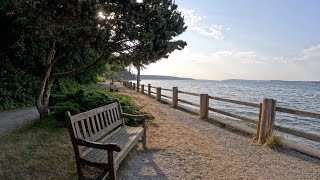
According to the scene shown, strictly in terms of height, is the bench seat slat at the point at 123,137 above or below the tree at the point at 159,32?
below

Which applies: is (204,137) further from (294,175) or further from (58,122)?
(58,122)

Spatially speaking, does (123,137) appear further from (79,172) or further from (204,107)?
(204,107)

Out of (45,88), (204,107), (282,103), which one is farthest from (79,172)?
(282,103)

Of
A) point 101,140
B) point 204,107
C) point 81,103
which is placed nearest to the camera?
point 101,140

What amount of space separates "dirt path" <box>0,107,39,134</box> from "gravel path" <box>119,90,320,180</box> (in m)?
3.76

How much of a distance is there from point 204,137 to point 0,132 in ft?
16.9

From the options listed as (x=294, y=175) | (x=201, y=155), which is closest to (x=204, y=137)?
(x=201, y=155)

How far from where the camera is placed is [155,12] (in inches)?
240

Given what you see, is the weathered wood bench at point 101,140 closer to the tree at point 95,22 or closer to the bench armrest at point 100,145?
the bench armrest at point 100,145

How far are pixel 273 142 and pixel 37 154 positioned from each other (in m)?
5.07

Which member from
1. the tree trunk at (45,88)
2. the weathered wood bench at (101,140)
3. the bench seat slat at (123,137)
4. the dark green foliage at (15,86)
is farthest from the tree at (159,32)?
the dark green foliage at (15,86)

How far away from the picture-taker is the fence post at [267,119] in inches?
263

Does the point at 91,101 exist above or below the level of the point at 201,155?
above

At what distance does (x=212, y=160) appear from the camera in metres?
5.45
